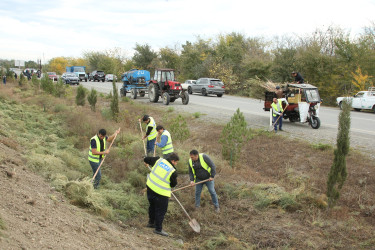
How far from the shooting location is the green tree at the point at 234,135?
9992mm

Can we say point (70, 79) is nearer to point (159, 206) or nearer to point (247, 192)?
point (247, 192)

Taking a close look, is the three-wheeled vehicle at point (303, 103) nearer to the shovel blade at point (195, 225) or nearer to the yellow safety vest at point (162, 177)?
the shovel blade at point (195, 225)

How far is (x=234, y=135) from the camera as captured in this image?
10094 mm

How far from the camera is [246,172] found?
9.80 meters

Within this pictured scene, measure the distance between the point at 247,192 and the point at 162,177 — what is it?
2588 millimetres

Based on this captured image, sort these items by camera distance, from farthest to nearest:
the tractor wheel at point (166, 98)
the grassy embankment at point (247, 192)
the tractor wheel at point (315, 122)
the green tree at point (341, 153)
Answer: the tractor wheel at point (166, 98)
the tractor wheel at point (315, 122)
the green tree at point (341, 153)
the grassy embankment at point (247, 192)

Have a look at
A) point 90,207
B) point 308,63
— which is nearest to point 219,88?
point 308,63

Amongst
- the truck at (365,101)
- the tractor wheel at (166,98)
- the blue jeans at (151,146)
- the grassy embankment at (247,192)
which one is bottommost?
the grassy embankment at (247,192)

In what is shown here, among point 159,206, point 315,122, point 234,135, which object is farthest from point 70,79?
point 159,206

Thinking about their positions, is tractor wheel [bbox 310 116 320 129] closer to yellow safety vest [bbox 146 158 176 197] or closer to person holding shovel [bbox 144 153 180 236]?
person holding shovel [bbox 144 153 180 236]

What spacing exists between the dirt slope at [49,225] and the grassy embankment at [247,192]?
1.76 feet

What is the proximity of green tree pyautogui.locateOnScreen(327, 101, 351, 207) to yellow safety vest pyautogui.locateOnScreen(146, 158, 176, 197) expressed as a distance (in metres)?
3.40

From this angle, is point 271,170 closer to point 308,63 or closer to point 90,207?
point 90,207

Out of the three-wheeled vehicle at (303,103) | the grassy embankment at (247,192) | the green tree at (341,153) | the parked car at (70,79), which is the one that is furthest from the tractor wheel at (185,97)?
the parked car at (70,79)
